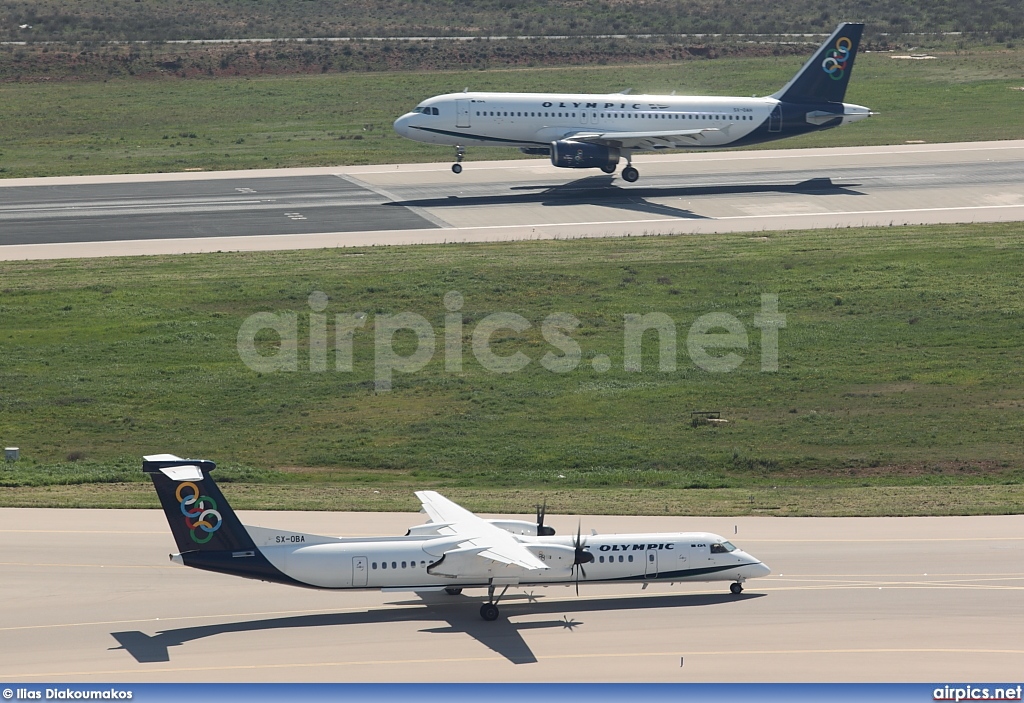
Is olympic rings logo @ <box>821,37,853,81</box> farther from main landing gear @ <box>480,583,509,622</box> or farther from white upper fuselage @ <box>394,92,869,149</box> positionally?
main landing gear @ <box>480,583,509,622</box>

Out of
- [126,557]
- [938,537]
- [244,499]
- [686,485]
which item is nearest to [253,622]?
[126,557]

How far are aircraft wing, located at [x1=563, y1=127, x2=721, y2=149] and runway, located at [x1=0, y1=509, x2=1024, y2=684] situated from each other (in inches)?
1761

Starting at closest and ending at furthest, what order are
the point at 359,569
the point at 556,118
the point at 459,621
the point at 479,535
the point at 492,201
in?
the point at 359,569 < the point at 459,621 < the point at 479,535 < the point at 492,201 < the point at 556,118

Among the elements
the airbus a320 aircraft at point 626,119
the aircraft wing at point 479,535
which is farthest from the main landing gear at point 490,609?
the airbus a320 aircraft at point 626,119

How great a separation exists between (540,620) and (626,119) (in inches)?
2134

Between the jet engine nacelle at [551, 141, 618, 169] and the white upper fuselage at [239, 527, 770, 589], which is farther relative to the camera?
the jet engine nacelle at [551, 141, 618, 169]

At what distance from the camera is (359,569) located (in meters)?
35.4

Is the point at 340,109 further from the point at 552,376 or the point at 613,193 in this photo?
the point at 552,376

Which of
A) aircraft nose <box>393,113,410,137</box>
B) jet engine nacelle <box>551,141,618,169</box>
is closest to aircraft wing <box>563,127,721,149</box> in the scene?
jet engine nacelle <box>551,141,618,169</box>

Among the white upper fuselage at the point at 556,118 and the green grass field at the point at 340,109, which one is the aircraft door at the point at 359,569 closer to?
the white upper fuselage at the point at 556,118

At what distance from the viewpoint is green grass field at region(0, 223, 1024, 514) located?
166 ft

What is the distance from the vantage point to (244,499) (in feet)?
149


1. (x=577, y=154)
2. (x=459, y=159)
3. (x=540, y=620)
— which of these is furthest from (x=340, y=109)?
(x=540, y=620)

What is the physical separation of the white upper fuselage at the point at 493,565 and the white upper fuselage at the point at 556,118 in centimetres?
5037
